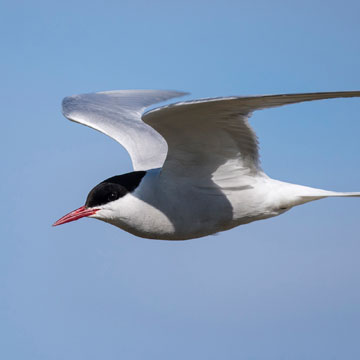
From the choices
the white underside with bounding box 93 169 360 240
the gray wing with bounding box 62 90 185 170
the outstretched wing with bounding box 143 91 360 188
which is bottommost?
the white underside with bounding box 93 169 360 240

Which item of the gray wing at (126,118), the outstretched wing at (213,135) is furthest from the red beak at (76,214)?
the gray wing at (126,118)

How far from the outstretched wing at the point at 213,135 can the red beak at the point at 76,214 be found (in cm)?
68

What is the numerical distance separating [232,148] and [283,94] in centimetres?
145

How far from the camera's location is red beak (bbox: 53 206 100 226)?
5.94 m

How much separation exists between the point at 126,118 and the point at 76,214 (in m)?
1.99

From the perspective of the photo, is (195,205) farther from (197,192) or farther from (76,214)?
(76,214)

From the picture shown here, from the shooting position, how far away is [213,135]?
5609mm

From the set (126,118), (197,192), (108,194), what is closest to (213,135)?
(197,192)

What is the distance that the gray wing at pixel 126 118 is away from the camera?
7.10 meters

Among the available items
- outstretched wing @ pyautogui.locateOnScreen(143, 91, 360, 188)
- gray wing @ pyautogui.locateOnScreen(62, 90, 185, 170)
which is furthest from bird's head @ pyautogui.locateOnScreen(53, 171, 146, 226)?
gray wing @ pyautogui.locateOnScreen(62, 90, 185, 170)

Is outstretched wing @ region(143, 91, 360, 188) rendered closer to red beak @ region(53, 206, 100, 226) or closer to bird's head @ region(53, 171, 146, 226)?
bird's head @ region(53, 171, 146, 226)

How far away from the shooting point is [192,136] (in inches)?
221

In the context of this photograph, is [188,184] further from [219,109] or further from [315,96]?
[315,96]

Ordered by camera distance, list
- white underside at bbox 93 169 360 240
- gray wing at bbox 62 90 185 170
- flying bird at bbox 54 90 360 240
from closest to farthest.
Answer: flying bird at bbox 54 90 360 240 < white underside at bbox 93 169 360 240 < gray wing at bbox 62 90 185 170
